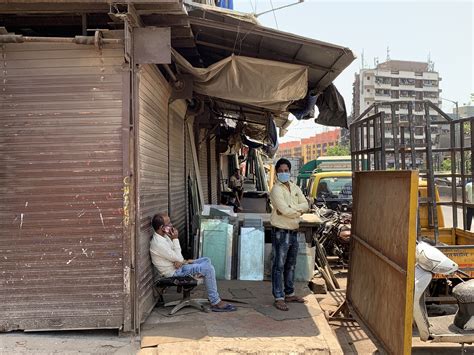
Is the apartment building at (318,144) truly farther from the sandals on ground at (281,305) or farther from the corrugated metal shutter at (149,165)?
the sandals on ground at (281,305)

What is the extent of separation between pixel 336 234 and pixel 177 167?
11.1 ft

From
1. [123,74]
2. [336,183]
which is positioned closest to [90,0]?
[123,74]

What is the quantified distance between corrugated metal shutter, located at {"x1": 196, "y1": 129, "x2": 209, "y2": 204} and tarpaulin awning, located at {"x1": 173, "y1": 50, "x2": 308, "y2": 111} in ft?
14.8

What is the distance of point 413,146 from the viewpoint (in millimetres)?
5234

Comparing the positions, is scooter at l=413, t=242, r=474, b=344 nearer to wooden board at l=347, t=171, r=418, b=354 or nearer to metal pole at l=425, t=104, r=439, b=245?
wooden board at l=347, t=171, r=418, b=354

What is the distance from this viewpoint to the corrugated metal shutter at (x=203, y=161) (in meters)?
10.5

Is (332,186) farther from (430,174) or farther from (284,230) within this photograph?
(284,230)

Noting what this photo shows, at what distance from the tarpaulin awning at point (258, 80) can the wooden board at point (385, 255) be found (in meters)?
1.48

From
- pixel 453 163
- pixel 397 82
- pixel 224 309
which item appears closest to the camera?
pixel 224 309

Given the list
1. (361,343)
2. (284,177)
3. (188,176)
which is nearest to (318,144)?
(188,176)

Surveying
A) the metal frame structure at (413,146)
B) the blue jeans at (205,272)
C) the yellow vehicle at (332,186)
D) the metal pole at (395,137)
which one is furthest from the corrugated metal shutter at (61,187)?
the yellow vehicle at (332,186)

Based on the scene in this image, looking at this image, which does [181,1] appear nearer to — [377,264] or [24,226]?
[24,226]

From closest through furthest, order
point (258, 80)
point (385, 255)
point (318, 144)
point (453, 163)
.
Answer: point (385, 255), point (258, 80), point (453, 163), point (318, 144)

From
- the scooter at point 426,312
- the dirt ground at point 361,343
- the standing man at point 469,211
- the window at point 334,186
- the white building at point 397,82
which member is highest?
the white building at point 397,82
